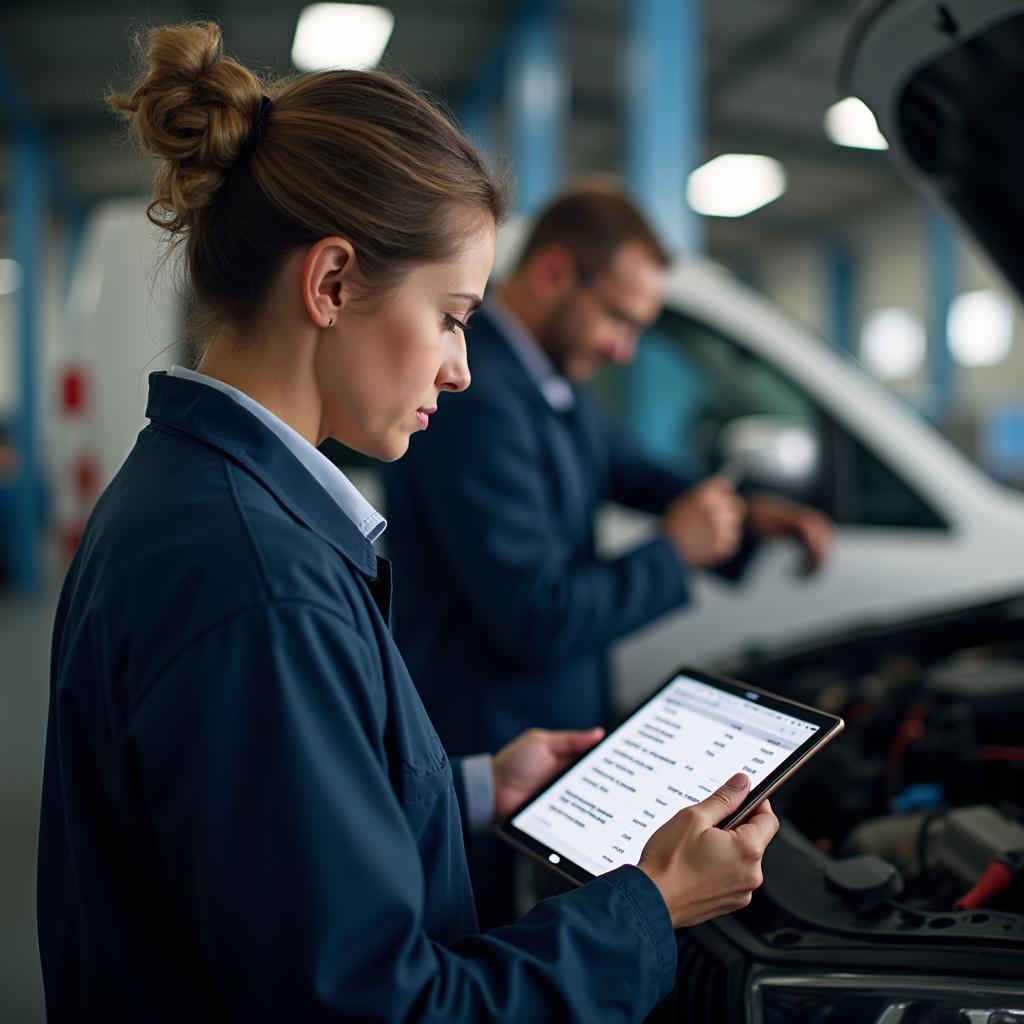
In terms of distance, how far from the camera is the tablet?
1053 mm

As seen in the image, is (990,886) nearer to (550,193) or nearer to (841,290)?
(550,193)

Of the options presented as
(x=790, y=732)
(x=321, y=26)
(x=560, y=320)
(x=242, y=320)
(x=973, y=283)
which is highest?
(x=321, y=26)

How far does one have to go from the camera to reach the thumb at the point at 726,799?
3.05 feet

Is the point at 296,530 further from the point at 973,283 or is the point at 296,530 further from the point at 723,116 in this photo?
the point at 973,283

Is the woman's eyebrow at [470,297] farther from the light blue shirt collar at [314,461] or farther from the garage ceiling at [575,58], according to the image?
the garage ceiling at [575,58]

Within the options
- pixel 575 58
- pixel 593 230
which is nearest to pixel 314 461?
pixel 593 230

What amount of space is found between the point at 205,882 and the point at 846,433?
2541 millimetres

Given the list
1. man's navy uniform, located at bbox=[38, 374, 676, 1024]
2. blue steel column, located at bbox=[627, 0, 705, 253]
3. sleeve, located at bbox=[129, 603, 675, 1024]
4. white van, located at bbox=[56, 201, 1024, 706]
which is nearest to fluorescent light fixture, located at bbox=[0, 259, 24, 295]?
blue steel column, located at bbox=[627, 0, 705, 253]

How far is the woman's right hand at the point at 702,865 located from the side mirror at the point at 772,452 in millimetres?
1818

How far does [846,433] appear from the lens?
2.92m

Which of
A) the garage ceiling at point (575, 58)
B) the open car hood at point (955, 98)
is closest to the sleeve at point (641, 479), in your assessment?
the open car hood at point (955, 98)

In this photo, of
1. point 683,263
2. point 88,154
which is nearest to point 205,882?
point 683,263

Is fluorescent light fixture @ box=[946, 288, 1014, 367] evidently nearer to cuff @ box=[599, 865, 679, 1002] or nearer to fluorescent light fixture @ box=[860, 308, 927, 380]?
fluorescent light fixture @ box=[860, 308, 927, 380]

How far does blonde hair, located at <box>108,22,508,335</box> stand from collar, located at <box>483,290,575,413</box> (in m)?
0.99
